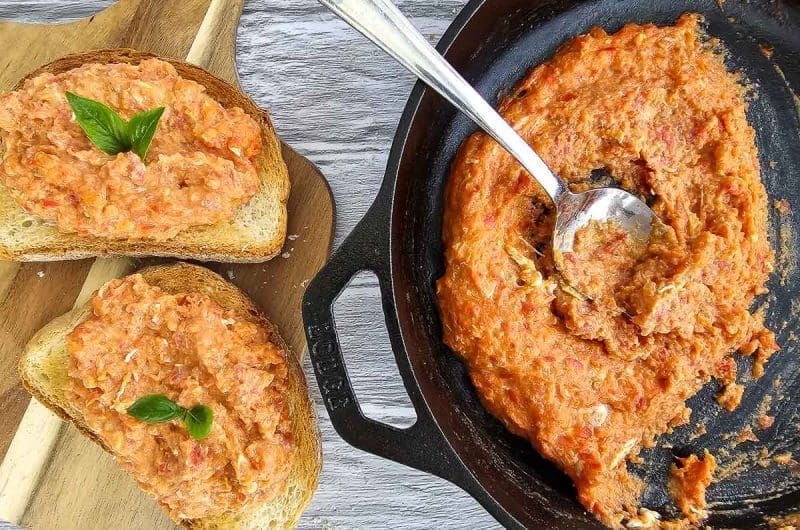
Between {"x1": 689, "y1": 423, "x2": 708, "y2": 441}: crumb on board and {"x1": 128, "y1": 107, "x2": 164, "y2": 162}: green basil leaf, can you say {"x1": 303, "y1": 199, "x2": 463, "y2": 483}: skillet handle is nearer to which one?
{"x1": 128, "y1": 107, "x2": 164, "y2": 162}: green basil leaf

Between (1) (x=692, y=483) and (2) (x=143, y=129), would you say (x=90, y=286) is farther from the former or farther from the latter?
(1) (x=692, y=483)

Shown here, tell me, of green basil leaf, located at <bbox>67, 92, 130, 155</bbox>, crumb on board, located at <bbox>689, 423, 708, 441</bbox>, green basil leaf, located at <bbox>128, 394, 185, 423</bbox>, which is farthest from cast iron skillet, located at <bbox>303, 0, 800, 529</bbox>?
green basil leaf, located at <bbox>67, 92, 130, 155</bbox>

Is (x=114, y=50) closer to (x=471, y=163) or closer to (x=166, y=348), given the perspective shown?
(x=166, y=348)

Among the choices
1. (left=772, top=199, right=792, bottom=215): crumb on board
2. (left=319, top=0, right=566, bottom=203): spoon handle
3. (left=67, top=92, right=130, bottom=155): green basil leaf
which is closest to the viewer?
(left=319, top=0, right=566, bottom=203): spoon handle

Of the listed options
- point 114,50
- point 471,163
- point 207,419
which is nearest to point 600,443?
point 471,163

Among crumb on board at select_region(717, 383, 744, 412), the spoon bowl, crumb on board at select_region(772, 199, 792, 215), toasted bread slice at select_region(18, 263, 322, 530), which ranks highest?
crumb on board at select_region(772, 199, 792, 215)

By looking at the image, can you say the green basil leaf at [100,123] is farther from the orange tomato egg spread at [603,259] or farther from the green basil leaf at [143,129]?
the orange tomato egg spread at [603,259]

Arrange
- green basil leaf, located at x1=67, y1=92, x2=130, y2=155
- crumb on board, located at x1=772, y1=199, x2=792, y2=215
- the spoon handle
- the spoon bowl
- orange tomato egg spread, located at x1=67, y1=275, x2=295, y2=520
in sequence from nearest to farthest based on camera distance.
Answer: the spoon handle < green basil leaf, located at x1=67, y1=92, x2=130, y2=155 < orange tomato egg spread, located at x1=67, y1=275, x2=295, y2=520 < the spoon bowl < crumb on board, located at x1=772, y1=199, x2=792, y2=215
